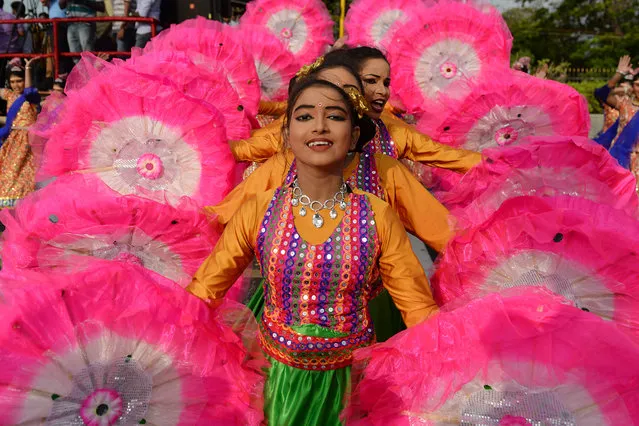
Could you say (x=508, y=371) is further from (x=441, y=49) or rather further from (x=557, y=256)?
(x=441, y=49)

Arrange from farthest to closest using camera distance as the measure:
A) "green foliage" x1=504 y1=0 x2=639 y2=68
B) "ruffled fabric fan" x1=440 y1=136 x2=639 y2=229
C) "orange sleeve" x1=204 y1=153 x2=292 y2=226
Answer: "green foliage" x1=504 y1=0 x2=639 y2=68 → "orange sleeve" x1=204 y1=153 x2=292 y2=226 → "ruffled fabric fan" x1=440 y1=136 x2=639 y2=229

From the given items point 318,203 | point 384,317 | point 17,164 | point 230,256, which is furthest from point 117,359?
point 17,164

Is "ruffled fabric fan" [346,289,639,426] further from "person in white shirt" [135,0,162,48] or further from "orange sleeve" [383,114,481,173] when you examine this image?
"person in white shirt" [135,0,162,48]

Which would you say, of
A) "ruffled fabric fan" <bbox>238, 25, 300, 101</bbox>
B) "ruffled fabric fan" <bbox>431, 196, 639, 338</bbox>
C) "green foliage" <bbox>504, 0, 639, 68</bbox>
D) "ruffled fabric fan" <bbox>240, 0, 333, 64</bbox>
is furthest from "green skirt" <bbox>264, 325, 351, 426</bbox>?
"green foliage" <bbox>504, 0, 639, 68</bbox>

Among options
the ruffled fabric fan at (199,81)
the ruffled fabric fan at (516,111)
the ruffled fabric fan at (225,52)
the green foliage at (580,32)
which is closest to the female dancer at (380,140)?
the ruffled fabric fan at (199,81)

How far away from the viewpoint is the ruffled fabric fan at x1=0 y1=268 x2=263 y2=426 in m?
1.41

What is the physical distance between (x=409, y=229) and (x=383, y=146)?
597 millimetres

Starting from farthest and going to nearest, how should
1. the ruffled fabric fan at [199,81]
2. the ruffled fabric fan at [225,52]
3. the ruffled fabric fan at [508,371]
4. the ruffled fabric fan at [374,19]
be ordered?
the ruffled fabric fan at [374,19]
the ruffled fabric fan at [225,52]
the ruffled fabric fan at [199,81]
the ruffled fabric fan at [508,371]

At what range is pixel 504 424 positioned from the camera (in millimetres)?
1403

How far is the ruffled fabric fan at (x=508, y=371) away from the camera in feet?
4.40

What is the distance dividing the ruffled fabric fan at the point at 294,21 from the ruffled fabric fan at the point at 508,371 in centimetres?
515

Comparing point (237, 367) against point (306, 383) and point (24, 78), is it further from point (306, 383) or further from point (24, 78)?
point (24, 78)

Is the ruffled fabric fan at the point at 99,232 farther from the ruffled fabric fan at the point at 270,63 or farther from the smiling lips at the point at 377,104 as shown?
the ruffled fabric fan at the point at 270,63

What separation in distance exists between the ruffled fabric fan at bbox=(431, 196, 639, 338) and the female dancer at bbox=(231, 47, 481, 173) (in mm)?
786
